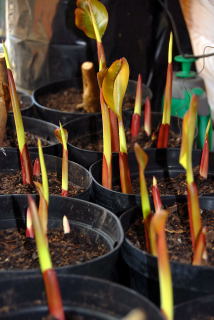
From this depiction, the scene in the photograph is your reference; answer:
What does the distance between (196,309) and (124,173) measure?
0.37 metres

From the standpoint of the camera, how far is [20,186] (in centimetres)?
103

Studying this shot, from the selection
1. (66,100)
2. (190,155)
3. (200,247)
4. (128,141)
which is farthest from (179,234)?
(66,100)

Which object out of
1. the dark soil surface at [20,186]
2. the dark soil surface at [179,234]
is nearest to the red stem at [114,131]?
the dark soil surface at [20,186]

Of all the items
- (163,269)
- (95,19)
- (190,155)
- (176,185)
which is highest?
(95,19)

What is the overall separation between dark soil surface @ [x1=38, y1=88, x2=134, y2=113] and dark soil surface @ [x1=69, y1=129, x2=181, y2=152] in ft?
0.73

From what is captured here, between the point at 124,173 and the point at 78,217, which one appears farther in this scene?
the point at 124,173

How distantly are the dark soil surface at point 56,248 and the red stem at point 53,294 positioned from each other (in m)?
0.18

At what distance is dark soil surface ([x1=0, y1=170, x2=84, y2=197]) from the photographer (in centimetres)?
102

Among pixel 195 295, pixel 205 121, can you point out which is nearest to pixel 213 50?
pixel 205 121

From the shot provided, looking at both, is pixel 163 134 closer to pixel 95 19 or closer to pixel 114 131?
pixel 114 131

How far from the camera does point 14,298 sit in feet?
2.06

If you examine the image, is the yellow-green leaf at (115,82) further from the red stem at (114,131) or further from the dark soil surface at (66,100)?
the dark soil surface at (66,100)

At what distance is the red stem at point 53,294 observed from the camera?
1.93 feet

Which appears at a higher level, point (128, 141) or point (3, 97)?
point (3, 97)
